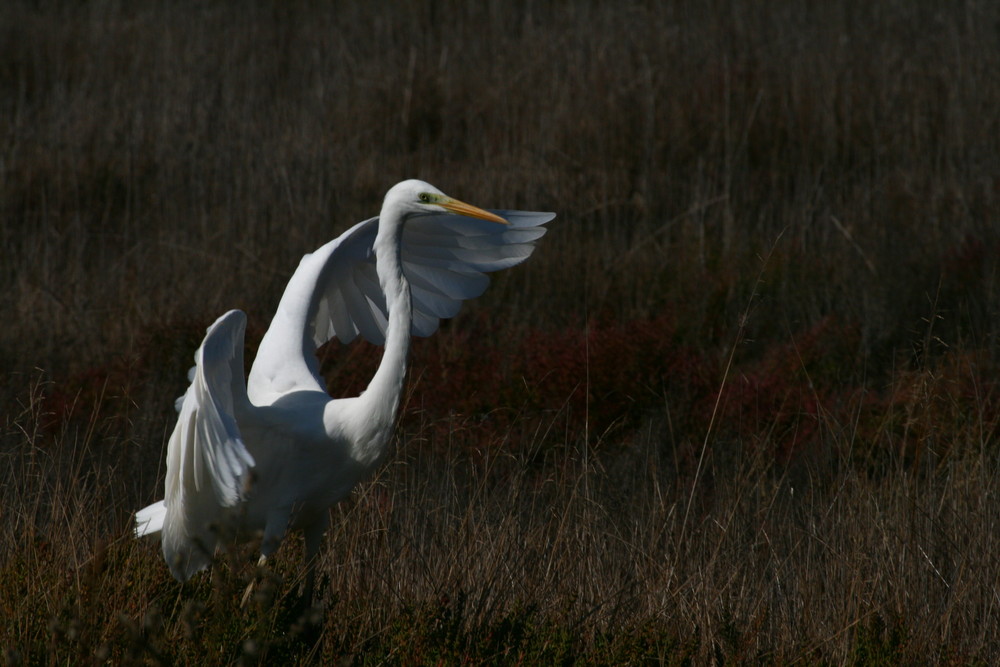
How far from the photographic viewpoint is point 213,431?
250 cm

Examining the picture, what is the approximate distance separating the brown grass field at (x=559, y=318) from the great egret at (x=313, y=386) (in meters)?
0.19

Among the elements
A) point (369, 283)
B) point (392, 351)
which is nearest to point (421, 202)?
point (392, 351)

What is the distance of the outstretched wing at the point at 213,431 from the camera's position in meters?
2.49

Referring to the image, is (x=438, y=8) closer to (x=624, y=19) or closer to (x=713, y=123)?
(x=624, y=19)

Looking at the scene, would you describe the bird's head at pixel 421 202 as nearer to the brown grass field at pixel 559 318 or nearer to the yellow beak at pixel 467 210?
the yellow beak at pixel 467 210

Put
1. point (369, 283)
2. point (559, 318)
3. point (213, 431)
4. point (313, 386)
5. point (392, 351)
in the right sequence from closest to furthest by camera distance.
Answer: point (213, 431) < point (392, 351) < point (313, 386) < point (369, 283) < point (559, 318)

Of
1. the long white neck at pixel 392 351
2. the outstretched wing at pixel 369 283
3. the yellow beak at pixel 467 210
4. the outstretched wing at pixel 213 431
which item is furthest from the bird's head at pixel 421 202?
the outstretched wing at pixel 213 431

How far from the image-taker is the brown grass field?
3158 millimetres

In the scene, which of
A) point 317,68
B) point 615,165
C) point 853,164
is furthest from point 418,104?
point 853,164

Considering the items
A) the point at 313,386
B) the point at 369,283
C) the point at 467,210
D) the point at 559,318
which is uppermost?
the point at 467,210

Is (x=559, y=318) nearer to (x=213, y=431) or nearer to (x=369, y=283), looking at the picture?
(x=369, y=283)

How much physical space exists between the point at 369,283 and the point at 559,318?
2.57 meters

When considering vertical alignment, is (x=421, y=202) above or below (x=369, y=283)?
above

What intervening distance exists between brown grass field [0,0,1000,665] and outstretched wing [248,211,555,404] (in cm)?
42
